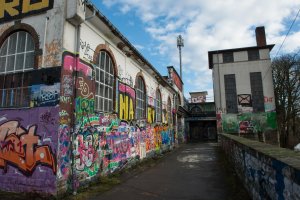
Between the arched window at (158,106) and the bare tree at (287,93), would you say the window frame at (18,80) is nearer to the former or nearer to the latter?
the arched window at (158,106)

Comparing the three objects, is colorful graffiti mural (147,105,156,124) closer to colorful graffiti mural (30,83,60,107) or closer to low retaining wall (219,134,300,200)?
colorful graffiti mural (30,83,60,107)

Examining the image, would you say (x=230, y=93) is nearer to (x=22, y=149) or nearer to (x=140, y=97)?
(x=140, y=97)

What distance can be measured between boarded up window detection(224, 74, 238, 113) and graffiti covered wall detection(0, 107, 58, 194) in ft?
77.2

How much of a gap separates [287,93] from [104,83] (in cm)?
2261

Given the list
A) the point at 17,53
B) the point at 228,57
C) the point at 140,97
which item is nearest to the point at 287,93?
the point at 228,57

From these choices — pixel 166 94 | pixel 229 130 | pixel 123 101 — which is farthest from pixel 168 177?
pixel 229 130

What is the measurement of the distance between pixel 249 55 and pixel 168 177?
23.0 metres

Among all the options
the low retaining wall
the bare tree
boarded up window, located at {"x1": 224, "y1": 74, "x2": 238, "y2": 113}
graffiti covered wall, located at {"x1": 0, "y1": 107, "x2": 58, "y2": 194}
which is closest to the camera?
the low retaining wall

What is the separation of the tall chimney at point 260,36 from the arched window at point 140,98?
69.3ft

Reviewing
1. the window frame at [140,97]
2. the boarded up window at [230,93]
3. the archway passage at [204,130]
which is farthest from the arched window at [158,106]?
the archway passage at [204,130]

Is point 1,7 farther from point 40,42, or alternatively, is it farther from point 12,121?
point 12,121

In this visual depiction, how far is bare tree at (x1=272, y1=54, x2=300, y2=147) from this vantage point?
2348 cm

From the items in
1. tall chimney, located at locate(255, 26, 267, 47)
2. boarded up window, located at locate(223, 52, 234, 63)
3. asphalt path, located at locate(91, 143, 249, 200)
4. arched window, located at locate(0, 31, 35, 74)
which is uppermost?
tall chimney, located at locate(255, 26, 267, 47)

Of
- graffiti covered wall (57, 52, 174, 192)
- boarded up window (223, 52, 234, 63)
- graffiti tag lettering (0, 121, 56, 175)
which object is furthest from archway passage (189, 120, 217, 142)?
graffiti tag lettering (0, 121, 56, 175)
